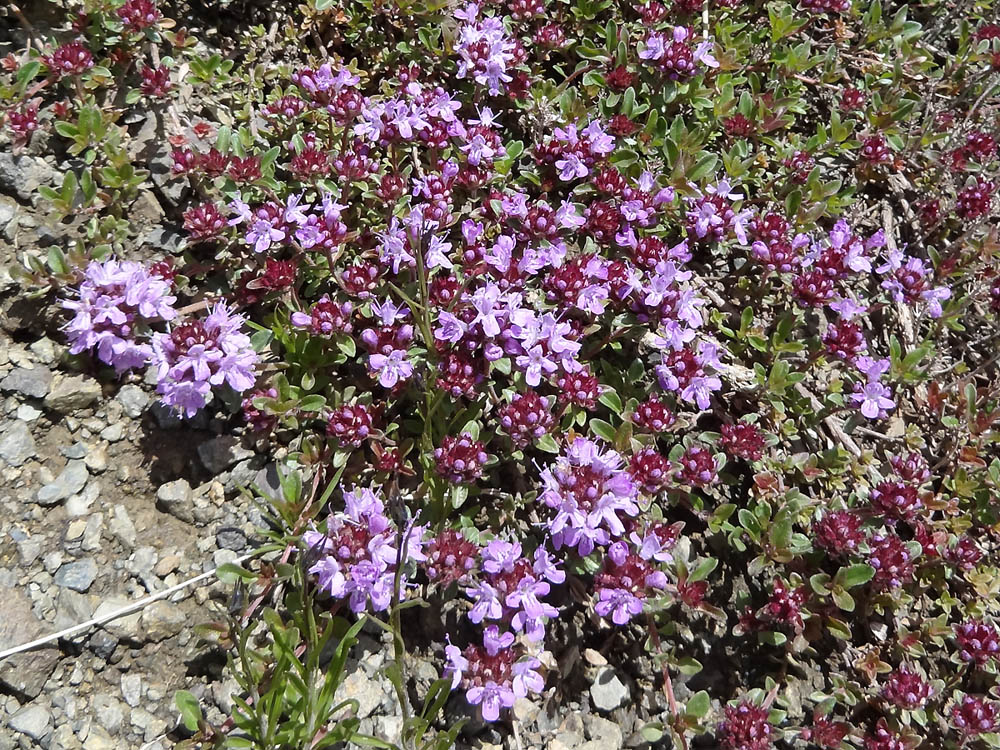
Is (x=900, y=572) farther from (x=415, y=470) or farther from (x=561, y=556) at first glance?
(x=415, y=470)

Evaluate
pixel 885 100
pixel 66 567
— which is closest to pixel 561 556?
pixel 66 567

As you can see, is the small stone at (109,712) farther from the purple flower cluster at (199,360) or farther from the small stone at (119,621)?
the purple flower cluster at (199,360)

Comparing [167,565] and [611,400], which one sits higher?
[611,400]

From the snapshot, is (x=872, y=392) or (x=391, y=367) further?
(x=872, y=392)

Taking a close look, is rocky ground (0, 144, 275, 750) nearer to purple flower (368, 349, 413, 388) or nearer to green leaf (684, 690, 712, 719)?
purple flower (368, 349, 413, 388)

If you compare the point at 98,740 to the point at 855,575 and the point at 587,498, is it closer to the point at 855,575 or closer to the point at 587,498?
the point at 587,498

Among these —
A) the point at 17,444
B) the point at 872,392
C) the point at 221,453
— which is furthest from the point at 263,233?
the point at 872,392
